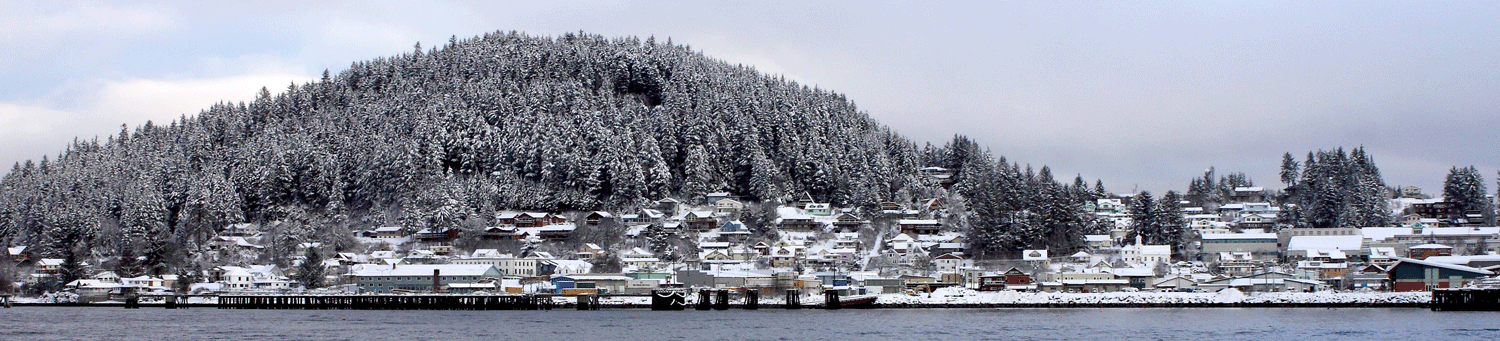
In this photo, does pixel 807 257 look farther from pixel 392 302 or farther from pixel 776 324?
pixel 776 324

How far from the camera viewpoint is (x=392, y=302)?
99125mm

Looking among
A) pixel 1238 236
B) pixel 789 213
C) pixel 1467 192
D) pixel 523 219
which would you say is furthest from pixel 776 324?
pixel 1467 192

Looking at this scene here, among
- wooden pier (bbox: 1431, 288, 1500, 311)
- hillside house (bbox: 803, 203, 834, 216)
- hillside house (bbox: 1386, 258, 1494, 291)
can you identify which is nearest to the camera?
wooden pier (bbox: 1431, 288, 1500, 311)

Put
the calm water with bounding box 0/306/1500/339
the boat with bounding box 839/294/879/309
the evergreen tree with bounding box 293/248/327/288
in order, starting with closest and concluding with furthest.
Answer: the calm water with bounding box 0/306/1500/339 → the boat with bounding box 839/294/879/309 → the evergreen tree with bounding box 293/248/327/288

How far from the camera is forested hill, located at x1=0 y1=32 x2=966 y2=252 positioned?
127 m

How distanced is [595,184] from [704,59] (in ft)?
162

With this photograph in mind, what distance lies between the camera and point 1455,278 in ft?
307

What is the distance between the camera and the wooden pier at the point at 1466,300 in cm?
8312

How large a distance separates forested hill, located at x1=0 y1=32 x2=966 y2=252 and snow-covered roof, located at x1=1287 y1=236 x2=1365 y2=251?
35609mm

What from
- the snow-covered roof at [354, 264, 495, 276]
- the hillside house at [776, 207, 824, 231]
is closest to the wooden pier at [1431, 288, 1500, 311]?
the hillside house at [776, 207, 824, 231]

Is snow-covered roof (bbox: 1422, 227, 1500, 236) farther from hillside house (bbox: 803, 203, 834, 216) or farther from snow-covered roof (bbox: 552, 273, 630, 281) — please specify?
snow-covered roof (bbox: 552, 273, 630, 281)

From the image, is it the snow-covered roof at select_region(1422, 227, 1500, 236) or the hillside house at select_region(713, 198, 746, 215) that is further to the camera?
the hillside house at select_region(713, 198, 746, 215)

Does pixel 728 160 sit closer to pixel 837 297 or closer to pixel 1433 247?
pixel 837 297

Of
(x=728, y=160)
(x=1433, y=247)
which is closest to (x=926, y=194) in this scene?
(x=728, y=160)
